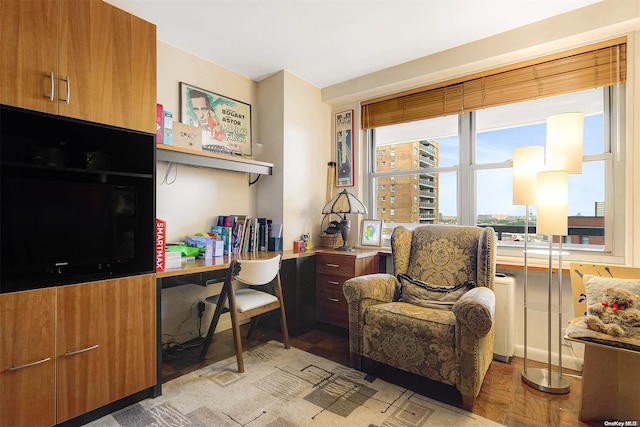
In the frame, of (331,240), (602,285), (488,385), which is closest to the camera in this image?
(602,285)

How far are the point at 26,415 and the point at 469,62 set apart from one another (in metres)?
3.47

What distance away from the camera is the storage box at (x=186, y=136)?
2.32 meters

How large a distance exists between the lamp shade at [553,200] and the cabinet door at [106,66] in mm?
2350

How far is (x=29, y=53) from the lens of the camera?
4.61 feet

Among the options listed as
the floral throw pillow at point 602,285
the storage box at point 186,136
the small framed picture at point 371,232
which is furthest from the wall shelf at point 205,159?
the floral throw pillow at point 602,285

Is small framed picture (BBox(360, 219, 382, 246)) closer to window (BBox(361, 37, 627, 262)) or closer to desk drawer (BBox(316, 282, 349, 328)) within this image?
window (BBox(361, 37, 627, 262))

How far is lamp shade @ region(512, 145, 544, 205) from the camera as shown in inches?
79.8

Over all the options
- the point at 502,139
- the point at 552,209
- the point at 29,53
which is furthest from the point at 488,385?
the point at 29,53

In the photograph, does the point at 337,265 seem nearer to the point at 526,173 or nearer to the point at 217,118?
A: the point at 526,173

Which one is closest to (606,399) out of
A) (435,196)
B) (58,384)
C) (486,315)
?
(486,315)

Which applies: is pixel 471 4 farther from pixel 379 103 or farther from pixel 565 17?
pixel 379 103

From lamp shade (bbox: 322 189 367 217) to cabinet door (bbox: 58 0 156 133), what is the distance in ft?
6.10

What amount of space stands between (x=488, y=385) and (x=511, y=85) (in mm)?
2231

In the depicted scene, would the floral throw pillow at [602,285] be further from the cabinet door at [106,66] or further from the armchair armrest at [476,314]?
the cabinet door at [106,66]
